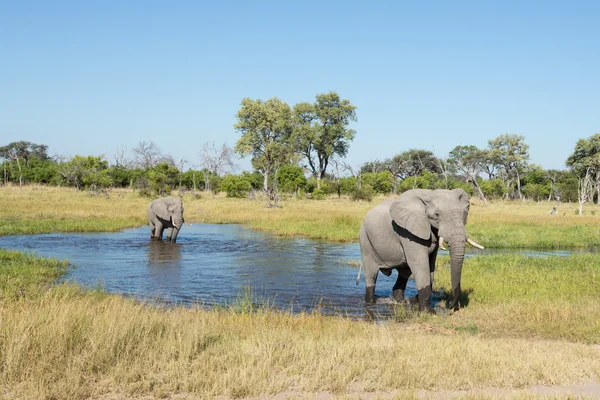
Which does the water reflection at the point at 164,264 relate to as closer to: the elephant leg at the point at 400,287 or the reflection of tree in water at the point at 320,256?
the reflection of tree in water at the point at 320,256

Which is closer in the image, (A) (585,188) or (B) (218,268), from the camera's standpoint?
(B) (218,268)

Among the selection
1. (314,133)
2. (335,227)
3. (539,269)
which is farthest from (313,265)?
(314,133)

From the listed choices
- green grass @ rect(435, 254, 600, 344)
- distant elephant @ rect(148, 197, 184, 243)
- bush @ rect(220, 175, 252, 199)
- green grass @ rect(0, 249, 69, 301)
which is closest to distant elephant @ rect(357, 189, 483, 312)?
green grass @ rect(435, 254, 600, 344)

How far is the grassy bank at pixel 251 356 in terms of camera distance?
20.5ft

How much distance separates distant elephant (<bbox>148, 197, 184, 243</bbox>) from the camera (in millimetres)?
25309

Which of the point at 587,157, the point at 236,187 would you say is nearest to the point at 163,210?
A: the point at 236,187

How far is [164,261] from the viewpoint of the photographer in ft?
63.1

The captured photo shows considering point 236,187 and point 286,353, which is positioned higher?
point 236,187

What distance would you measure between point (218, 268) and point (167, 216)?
27.5 feet

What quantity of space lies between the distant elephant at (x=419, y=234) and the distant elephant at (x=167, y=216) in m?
14.3

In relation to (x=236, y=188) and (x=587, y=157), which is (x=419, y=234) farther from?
(x=587, y=157)

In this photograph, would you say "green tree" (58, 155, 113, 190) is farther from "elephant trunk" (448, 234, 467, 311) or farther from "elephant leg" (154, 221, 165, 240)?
"elephant trunk" (448, 234, 467, 311)

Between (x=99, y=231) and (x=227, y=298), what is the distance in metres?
17.4

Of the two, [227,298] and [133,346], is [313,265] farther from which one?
[133,346]
